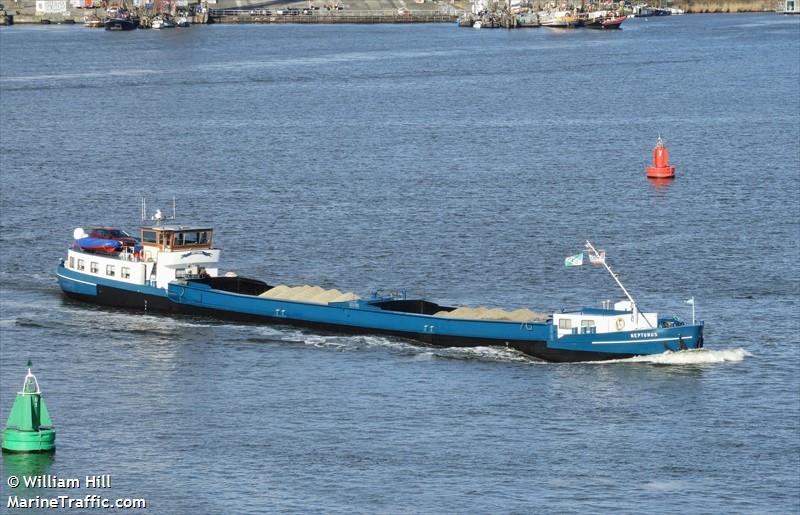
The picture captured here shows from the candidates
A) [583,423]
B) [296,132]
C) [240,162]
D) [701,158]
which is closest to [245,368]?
[583,423]

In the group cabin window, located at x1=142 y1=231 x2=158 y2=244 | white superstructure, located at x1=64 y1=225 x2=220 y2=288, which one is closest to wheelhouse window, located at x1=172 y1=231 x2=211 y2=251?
white superstructure, located at x1=64 y1=225 x2=220 y2=288

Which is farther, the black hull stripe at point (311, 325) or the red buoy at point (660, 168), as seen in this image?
the red buoy at point (660, 168)

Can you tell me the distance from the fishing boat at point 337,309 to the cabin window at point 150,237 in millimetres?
59

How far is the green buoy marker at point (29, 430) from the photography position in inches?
2655

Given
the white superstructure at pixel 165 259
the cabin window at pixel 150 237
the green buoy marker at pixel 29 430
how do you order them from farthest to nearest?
the cabin window at pixel 150 237, the white superstructure at pixel 165 259, the green buoy marker at pixel 29 430

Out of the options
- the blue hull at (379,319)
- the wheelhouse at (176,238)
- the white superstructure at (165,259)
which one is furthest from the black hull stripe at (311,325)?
the wheelhouse at (176,238)

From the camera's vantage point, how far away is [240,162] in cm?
16075

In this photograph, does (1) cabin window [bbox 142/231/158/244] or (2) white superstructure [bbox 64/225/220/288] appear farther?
(1) cabin window [bbox 142/231/158/244]

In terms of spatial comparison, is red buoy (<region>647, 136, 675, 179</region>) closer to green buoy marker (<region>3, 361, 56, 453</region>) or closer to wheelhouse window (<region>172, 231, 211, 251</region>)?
wheelhouse window (<region>172, 231, 211, 251</region>)

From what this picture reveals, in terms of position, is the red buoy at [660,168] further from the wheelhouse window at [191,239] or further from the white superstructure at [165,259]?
the wheelhouse window at [191,239]

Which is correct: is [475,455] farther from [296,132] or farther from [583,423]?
[296,132]

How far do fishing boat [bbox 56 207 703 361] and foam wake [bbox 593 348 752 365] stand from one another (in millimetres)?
303

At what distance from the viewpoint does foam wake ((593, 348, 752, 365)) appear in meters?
83.2

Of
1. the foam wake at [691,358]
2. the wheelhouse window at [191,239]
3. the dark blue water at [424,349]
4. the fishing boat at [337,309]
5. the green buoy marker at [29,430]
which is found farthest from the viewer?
the wheelhouse window at [191,239]
